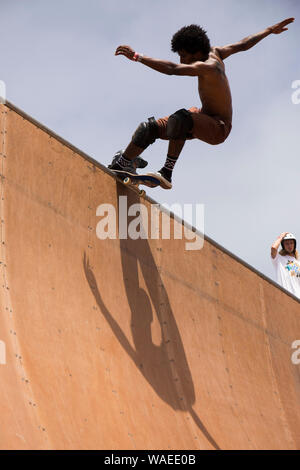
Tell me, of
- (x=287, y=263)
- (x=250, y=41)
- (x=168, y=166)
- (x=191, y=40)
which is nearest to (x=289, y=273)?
(x=287, y=263)

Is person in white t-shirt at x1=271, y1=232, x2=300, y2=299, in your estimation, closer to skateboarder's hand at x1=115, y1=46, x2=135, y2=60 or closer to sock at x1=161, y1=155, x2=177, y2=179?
sock at x1=161, y1=155, x2=177, y2=179

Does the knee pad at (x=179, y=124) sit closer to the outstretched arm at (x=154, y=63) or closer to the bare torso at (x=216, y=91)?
the bare torso at (x=216, y=91)

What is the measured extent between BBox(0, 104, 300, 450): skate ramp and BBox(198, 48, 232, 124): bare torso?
1264 millimetres

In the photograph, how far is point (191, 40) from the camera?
655cm

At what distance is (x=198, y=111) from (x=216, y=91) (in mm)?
367

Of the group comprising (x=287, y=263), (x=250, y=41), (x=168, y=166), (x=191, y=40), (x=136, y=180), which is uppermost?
(x=250, y=41)

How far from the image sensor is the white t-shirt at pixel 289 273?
382 inches

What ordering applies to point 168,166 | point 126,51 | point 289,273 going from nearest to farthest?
point 126,51 < point 168,166 < point 289,273

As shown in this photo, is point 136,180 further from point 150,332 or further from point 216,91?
point 150,332

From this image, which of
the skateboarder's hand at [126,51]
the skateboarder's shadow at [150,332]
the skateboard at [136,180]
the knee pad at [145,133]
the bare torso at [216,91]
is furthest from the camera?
the knee pad at [145,133]

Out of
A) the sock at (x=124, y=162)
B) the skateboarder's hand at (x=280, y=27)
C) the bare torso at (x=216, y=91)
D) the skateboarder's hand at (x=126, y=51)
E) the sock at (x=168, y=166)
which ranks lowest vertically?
the sock at (x=168, y=166)

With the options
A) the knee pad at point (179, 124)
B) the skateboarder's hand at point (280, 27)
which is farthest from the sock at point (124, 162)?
the skateboarder's hand at point (280, 27)

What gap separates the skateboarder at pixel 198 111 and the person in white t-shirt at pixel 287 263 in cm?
326
